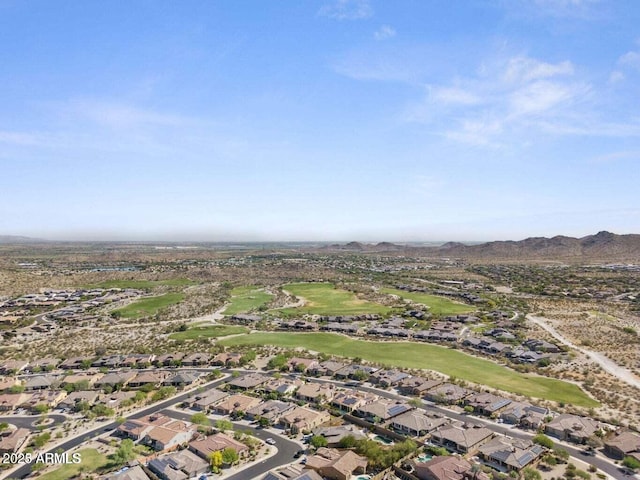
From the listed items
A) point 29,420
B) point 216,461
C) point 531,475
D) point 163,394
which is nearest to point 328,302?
point 163,394

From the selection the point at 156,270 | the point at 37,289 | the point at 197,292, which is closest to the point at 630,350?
the point at 197,292

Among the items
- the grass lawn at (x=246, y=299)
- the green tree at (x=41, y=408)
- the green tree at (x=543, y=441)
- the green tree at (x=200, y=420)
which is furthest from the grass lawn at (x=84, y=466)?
the grass lawn at (x=246, y=299)

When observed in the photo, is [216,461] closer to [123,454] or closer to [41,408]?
[123,454]

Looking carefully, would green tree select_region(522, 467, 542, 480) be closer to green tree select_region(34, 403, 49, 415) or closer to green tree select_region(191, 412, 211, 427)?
green tree select_region(191, 412, 211, 427)

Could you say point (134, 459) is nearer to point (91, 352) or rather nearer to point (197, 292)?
point (91, 352)

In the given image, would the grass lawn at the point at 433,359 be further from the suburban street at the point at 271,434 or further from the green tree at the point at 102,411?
the green tree at the point at 102,411
